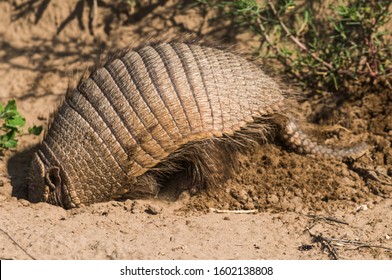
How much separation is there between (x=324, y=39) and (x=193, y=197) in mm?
2448

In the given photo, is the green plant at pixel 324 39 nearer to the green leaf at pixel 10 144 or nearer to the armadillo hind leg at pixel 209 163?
the armadillo hind leg at pixel 209 163

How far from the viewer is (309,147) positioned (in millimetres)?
6520

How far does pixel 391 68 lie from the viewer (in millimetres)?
6809

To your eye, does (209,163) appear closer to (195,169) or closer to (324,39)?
(195,169)

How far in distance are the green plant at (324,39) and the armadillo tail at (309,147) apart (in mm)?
737

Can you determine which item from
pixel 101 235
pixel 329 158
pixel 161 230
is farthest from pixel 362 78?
pixel 101 235

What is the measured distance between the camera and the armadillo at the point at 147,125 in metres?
6.09

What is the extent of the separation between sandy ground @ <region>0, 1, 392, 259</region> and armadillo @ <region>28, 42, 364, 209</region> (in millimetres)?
204

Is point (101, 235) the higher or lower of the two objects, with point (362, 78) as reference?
lower

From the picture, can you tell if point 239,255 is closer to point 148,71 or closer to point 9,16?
point 148,71

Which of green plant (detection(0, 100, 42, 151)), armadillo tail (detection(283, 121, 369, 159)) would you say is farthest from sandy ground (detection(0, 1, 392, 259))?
green plant (detection(0, 100, 42, 151))

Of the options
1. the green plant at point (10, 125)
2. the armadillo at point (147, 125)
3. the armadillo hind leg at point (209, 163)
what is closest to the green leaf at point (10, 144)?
the green plant at point (10, 125)

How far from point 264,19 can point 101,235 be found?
3035mm

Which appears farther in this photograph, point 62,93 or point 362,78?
point 62,93
